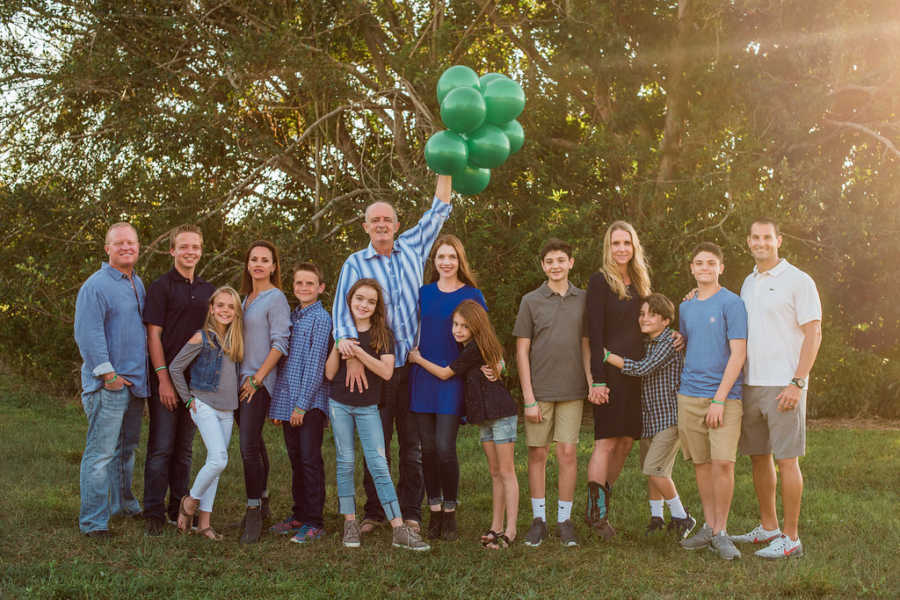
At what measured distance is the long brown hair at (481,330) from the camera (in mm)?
4836

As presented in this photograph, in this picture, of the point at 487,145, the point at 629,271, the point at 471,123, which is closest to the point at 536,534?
the point at 629,271

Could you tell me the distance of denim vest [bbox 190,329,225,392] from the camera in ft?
16.5

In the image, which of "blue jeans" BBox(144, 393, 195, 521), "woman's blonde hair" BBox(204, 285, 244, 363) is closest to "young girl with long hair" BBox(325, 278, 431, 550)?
"woman's blonde hair" BBox(204, 285, 244, 363)

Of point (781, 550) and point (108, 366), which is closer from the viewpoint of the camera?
point (781, 550)

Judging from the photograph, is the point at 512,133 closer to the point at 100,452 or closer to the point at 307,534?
the point at 307,534

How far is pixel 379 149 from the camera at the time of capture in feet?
35.1

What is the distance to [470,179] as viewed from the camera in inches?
226

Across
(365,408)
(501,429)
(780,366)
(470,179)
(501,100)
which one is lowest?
(501,429)

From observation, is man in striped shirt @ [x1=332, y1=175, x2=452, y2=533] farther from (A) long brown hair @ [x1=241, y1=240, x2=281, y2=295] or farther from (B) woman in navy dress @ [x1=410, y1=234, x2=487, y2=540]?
(A) long brown hair @ [x1=241, y1=240, x2=281, y2=295]

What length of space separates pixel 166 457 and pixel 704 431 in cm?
341

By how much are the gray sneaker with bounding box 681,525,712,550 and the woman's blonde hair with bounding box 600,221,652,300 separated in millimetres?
1470

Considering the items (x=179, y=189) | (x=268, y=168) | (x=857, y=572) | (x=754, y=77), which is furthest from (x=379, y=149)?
(x=857, y=572)

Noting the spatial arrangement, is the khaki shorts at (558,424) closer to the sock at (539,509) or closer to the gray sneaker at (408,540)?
the sock at (539,509)

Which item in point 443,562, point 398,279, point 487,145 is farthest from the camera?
point 487,145
